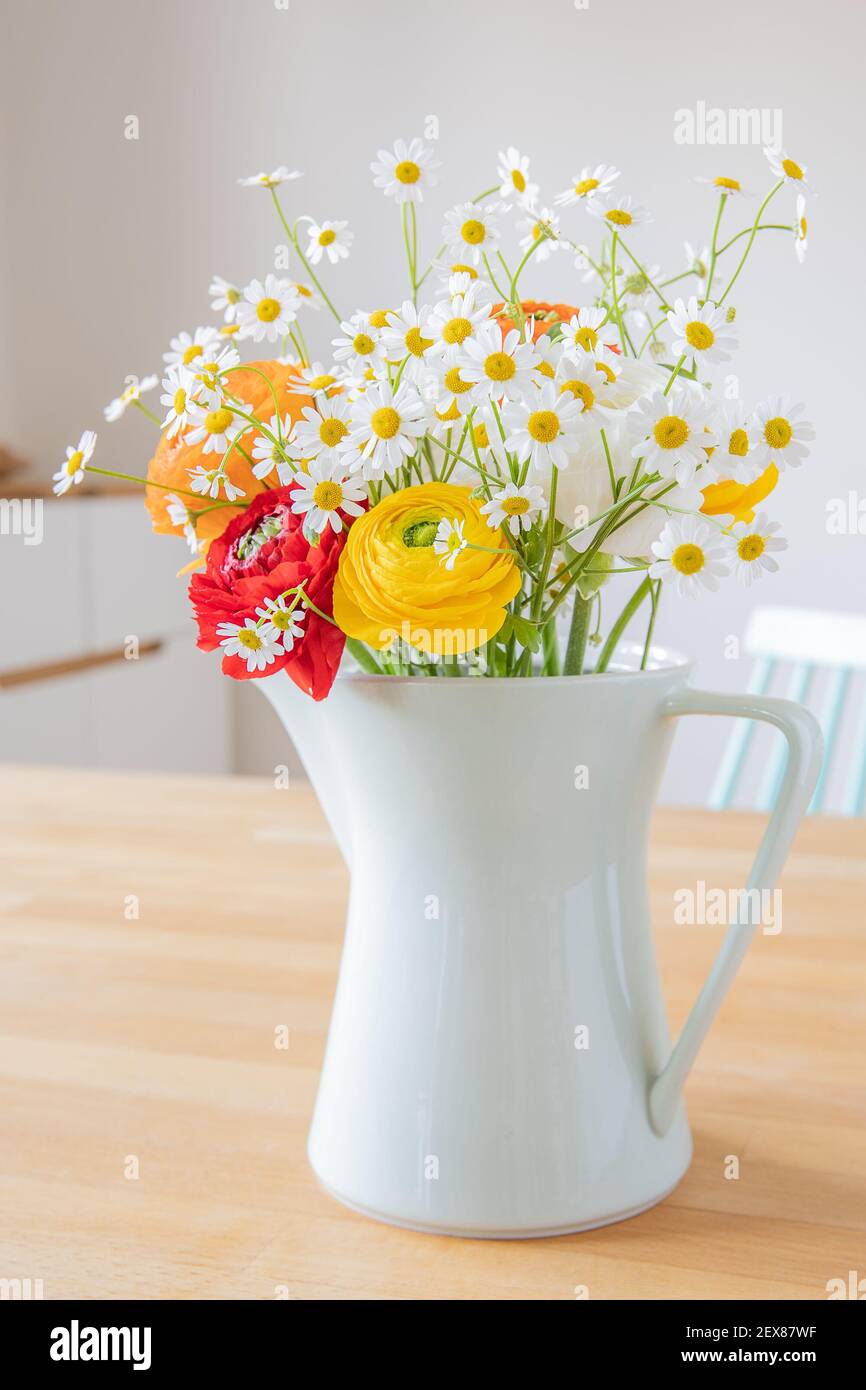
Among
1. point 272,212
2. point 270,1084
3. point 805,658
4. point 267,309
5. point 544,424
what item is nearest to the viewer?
point 544,424

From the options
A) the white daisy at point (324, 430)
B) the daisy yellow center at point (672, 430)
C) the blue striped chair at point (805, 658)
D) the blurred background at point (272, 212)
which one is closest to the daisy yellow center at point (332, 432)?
the white daisy at point (324, 430)

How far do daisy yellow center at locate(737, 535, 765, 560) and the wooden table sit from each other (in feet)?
0.88

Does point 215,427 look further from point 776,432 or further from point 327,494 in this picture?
point 776,432

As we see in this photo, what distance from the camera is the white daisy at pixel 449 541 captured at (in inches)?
17.6

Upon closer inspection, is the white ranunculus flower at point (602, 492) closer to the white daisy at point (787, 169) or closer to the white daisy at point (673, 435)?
the white daisy at point (673, 435)

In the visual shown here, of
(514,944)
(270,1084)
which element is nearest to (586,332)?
(514,944)

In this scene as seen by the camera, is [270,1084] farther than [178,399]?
Yes

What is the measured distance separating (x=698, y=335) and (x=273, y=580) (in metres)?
0.16

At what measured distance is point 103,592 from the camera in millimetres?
3006

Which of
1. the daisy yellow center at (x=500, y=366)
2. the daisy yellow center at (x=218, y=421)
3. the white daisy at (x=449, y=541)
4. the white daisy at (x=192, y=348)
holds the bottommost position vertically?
the white daisy at (x=449, y=541)

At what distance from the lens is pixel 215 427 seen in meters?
0.50

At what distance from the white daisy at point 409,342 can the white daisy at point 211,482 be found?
0.08 metres

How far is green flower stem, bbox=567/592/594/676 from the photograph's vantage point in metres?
0.53

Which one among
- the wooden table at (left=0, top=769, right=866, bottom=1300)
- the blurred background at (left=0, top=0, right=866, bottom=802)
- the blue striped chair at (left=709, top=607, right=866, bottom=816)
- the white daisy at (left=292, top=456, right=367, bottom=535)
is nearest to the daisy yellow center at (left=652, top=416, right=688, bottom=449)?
the white daisy at (left=292, top=456, right=367, bottom=535)
